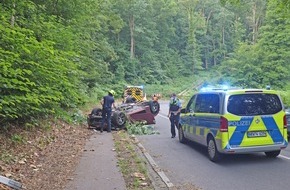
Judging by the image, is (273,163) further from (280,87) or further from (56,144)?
(280,87)

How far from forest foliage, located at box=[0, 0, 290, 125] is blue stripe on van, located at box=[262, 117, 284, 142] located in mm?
5202

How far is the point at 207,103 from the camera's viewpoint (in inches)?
408

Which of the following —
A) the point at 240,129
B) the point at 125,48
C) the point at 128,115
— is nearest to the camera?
the point at 240,129

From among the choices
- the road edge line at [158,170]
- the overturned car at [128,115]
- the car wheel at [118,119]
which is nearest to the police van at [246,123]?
the road edge line at [158,170]

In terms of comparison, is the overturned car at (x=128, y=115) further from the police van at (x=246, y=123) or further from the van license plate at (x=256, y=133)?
the van license plate at (x=256, y=133)

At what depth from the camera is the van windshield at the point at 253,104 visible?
909 cm

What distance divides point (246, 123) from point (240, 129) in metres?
0.21

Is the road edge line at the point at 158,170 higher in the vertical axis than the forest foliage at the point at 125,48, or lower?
lower

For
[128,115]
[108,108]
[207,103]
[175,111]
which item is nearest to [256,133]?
[207,103]

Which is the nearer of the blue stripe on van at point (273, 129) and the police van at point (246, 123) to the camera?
the police van at point (246, 123)

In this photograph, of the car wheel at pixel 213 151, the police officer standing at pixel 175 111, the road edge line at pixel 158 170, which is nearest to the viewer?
the road edge line at pixel 158 170

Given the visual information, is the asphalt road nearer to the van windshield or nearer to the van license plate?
the van license plate

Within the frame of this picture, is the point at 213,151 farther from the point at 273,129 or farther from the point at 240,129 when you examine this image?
the point at 273,129

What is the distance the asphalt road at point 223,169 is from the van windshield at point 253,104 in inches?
52.8
